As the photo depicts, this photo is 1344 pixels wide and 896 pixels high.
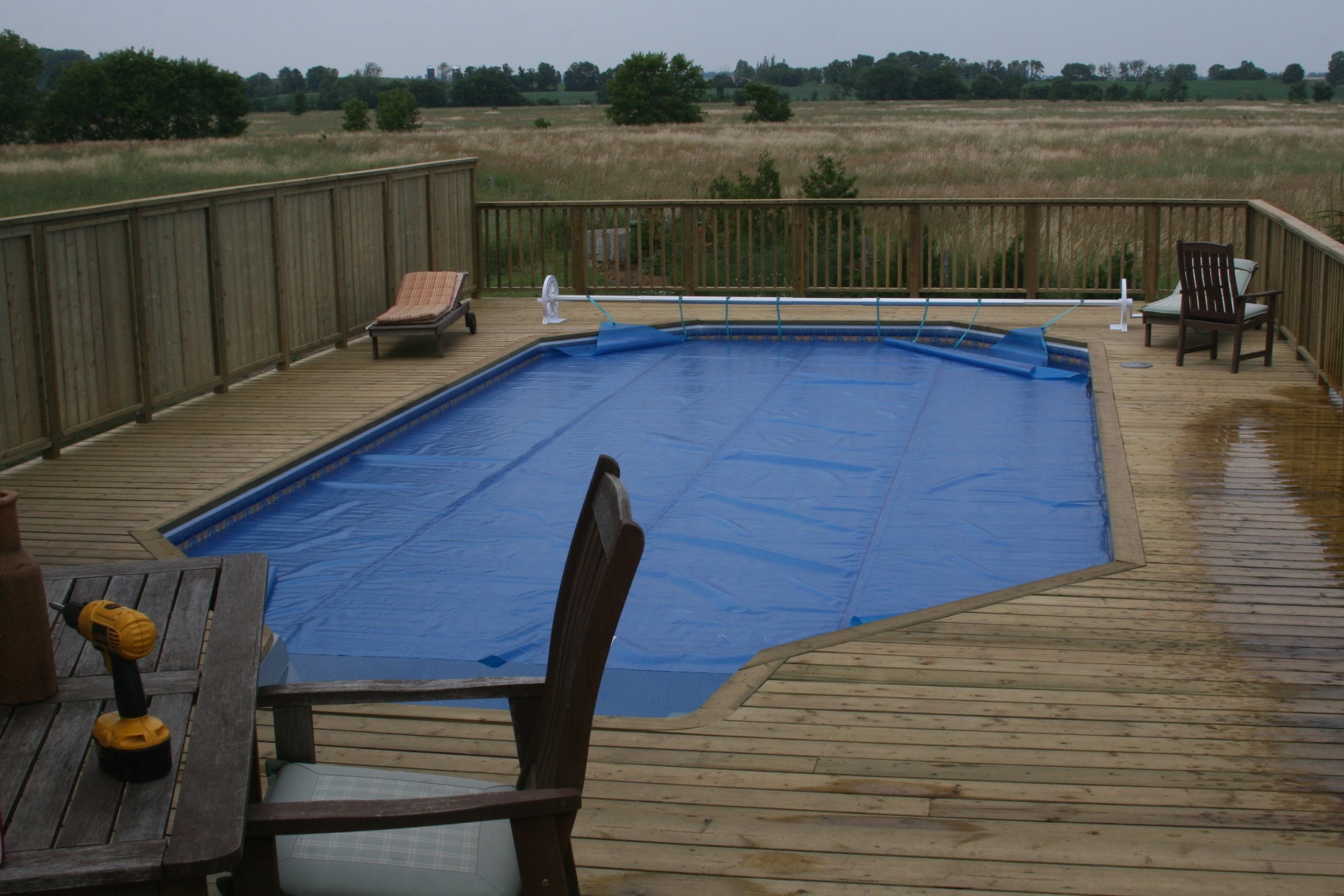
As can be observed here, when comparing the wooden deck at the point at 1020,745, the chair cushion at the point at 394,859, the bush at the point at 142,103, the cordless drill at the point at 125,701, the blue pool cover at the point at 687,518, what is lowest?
the blue pool cover at the point at 687,518

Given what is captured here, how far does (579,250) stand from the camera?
1246 cm

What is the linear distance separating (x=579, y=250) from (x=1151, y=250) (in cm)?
528

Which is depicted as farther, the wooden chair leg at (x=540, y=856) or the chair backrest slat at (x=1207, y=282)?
the chair backrest slat at (x=1207, y=282)

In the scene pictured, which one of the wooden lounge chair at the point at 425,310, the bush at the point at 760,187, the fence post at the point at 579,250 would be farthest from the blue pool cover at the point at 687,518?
the bush at the point at 760,187

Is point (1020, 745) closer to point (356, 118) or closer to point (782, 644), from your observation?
point (782, 644)

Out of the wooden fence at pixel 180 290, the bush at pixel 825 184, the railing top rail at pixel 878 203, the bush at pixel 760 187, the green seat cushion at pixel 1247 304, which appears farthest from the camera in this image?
the bush at pixel 760 187

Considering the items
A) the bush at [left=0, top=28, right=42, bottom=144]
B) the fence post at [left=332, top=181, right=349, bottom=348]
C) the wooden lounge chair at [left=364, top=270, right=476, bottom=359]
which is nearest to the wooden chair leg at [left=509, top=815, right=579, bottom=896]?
the wooden lounge chair at [left=364, top=270, right=476, bottom=359]

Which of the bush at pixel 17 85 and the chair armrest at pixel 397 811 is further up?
the bush at pixel 17 85

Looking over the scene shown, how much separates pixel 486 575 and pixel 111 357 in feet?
9.43

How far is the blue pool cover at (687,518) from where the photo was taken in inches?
209

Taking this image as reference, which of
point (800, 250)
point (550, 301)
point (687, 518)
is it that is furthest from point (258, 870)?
point (800, 250)

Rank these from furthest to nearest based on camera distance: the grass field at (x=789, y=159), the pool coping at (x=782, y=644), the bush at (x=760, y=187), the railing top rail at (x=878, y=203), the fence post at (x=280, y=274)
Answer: the grass field at (x=789, y=159) → the bush at (x=760, y=187) → the railing top rail at (x=878, y=203) → the fence post at (x=280, y=274) → the pool coping at (x=782, y=644)

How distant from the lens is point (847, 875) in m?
2.73

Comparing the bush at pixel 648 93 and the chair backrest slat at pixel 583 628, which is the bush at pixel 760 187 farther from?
the bush at pixel 648 93
